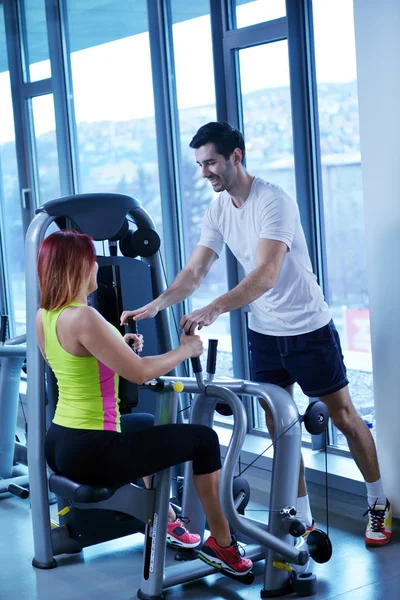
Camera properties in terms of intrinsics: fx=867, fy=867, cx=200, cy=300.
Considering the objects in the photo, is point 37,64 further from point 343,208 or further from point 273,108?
point 343,208

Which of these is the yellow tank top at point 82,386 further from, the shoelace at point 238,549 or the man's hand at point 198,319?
the shoelace at point 238,549

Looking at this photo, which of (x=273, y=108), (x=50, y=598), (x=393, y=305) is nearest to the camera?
(x=50, y=598)

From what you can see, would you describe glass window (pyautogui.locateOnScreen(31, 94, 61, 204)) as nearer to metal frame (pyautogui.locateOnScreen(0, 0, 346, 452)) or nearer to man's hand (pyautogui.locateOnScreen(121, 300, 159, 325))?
metal frame (pyautogui.locateOnScreen(0, 0, 346, 452))

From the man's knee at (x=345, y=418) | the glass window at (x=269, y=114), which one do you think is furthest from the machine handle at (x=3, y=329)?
the man's knee at (x=345, y=418)

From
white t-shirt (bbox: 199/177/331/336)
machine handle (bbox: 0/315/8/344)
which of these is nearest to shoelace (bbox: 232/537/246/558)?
white t-shirt (bbox: 199/177/331/336)

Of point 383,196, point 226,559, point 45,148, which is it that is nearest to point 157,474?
point 226,559

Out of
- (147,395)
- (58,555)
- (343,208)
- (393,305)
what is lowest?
(58,555)

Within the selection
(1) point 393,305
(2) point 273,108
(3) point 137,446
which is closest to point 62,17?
(2) point 273,108

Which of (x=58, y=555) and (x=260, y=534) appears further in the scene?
(x=58, y=555)

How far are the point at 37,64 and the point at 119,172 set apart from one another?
136 cm

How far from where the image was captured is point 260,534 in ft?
9.52

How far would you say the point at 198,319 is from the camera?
2.99 m

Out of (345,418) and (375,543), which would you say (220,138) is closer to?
(345,418)

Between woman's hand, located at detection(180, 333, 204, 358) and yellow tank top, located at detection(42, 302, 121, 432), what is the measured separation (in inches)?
10.7
